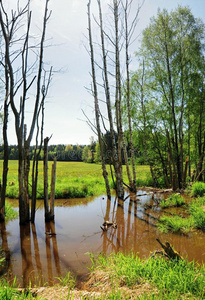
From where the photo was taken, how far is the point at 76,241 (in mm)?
5125

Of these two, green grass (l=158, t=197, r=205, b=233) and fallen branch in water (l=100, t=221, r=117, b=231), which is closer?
green grass (l=158, t=197, r=205, b=233)

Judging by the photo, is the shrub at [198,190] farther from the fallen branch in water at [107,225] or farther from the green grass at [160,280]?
the green grass at [160,280]

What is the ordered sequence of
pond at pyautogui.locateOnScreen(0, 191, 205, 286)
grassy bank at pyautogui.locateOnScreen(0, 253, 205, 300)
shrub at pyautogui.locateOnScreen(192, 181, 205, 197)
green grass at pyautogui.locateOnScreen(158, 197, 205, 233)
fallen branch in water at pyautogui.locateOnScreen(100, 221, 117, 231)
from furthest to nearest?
shrub at pyautogui.locateOnScreen(192, 181, 205, 197) → fallen branch in water at pyautogui.locateOnScreen(100, 221, 117, 231) → green grass at pyautogui.locateOnScreen(158, 197, 205, 233) → pond at pyautogui.locateOnScreen(0, 191, 205, 286) → grassy bank at pyautogui.locateOnScreen(0, 253, 205, 300)

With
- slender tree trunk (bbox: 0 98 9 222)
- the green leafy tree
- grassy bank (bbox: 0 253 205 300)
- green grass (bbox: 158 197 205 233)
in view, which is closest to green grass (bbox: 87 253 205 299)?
grassy bank (bbox: 0 253 205 300)

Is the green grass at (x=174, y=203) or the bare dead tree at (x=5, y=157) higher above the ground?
the bare dead tree at (x=5, y=157)

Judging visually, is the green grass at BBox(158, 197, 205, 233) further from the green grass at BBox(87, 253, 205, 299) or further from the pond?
the green grass at BBox(87, 253, 205, 299)

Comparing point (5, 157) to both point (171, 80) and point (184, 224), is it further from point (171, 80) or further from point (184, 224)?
point (171, 80)

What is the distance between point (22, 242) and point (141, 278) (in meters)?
3.38

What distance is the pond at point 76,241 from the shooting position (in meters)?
3.79

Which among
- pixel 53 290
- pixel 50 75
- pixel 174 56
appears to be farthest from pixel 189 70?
pixel 53 290

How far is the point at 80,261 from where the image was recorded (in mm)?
4035

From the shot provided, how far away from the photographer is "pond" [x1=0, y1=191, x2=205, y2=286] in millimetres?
3791

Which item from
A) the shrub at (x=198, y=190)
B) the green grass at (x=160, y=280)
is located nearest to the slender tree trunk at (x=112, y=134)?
the shrub at (x=198, y=190)

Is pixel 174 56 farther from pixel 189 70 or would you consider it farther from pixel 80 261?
pixel 80 261
